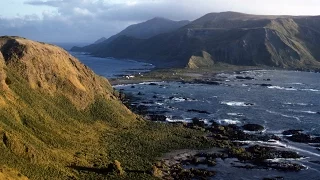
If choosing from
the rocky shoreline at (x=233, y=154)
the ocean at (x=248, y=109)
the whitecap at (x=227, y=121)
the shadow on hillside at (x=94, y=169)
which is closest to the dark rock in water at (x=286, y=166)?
the rocky shoreline at (x=233, y=154)

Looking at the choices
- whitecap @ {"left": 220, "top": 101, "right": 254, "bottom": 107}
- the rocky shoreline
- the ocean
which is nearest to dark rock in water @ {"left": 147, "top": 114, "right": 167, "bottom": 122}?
the rocky shoreline

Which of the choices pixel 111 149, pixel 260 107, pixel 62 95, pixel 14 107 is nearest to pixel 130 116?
Result: pixel 62 95

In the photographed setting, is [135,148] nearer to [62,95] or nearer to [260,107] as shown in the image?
[62,95]

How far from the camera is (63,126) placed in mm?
90375

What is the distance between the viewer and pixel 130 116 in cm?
11450

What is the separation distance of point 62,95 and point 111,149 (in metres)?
22.1

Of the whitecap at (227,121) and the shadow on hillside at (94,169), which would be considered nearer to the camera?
the shadow on hillside at (94,169)

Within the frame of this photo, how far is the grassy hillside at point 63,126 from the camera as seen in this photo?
69500 mm

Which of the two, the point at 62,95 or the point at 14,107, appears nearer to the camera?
the point at 14,107

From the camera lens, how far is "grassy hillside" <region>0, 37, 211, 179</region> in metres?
69.5

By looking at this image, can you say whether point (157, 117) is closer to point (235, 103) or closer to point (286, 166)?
point (235, 103)

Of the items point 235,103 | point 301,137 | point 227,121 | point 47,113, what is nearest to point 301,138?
point 301,137

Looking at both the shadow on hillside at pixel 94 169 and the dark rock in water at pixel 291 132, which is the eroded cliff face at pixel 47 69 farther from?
the dark rock in water at pixel 291 132

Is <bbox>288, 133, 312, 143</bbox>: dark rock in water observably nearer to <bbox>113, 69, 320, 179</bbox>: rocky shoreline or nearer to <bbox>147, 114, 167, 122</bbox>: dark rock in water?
<bbox>113, 69, 320, 179</bbox>: rocky shoreline
